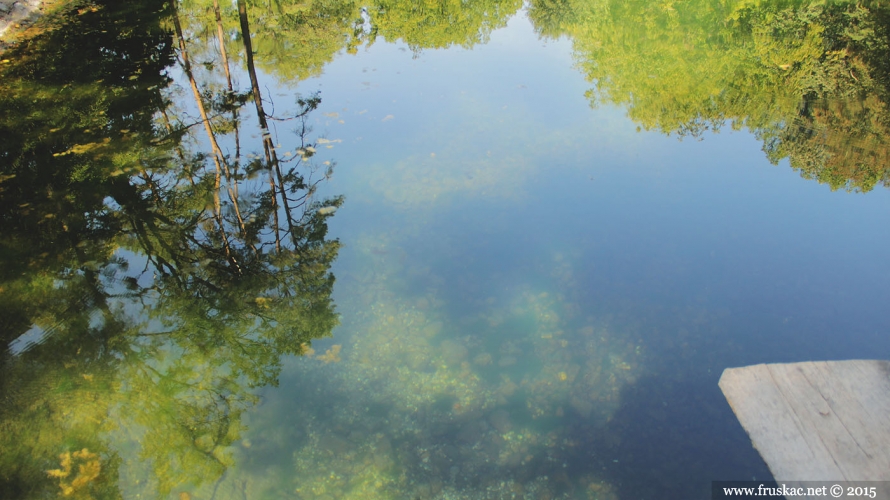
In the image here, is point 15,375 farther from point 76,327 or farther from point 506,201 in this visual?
point 506,201

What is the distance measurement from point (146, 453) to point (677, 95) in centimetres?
717

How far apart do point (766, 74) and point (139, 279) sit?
8.04 metres

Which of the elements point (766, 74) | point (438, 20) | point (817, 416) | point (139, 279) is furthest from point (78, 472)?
point (438, 20)

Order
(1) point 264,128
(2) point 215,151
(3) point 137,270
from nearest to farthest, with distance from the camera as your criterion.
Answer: (3) point 137,270 → (2) point 215,151 → (1) point 264,128

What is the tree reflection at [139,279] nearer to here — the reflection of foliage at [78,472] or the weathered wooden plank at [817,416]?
the reflection of foliage at [78,472]

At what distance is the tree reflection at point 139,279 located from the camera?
11.1 ft

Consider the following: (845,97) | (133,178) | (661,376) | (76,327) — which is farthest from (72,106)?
(845,97)

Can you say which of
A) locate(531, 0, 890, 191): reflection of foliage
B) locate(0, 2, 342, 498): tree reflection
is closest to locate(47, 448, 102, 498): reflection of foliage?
locate(0, 2, 342, 498): tree reflection

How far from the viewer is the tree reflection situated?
337 centimetres

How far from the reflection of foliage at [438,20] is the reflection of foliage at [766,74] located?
1.46m

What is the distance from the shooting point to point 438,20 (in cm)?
1014

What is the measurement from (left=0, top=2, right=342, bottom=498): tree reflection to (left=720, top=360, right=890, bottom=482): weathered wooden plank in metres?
2.92

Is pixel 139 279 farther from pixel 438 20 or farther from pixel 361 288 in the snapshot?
A: pixel 438 20

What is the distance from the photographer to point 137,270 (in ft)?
15.4
